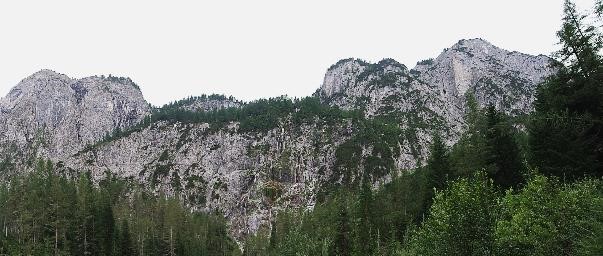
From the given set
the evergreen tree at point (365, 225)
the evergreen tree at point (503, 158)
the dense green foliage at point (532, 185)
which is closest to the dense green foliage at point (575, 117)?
the dense green foliage at point (532, 185)

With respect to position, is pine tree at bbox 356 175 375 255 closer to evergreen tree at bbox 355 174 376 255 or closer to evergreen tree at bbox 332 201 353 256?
evergreen tree at bbox 355 174 376 255

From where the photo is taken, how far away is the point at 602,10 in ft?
133

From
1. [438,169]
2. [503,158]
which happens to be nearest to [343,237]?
[438,169]

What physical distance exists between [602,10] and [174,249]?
10057 centimetres

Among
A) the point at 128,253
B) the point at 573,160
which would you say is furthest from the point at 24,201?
the point at 573,160

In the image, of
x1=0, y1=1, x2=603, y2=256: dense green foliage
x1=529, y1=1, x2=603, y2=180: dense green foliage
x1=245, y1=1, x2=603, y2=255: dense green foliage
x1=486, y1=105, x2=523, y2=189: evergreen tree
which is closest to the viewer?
x1=245, y1=1, x2=603, y2=255: dense green foliage

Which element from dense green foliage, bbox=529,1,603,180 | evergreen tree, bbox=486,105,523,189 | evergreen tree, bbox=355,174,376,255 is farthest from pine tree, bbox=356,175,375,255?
dense green foliage, bbox=529,1,603,180

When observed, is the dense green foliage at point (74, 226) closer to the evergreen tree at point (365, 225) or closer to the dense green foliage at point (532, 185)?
the dense green foliage at point (532, 185)

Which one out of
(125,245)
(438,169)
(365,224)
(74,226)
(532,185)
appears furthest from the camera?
(125,245)

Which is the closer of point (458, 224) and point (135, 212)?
point (458, 224)

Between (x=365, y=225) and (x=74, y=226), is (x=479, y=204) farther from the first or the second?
(x=74, y=226)

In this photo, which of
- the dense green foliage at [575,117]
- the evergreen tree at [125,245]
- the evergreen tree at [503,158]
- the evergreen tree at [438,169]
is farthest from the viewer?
the evergreen tree at [125,245]

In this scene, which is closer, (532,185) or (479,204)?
(479,204)

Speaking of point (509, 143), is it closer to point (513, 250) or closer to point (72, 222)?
point (513, 250)
